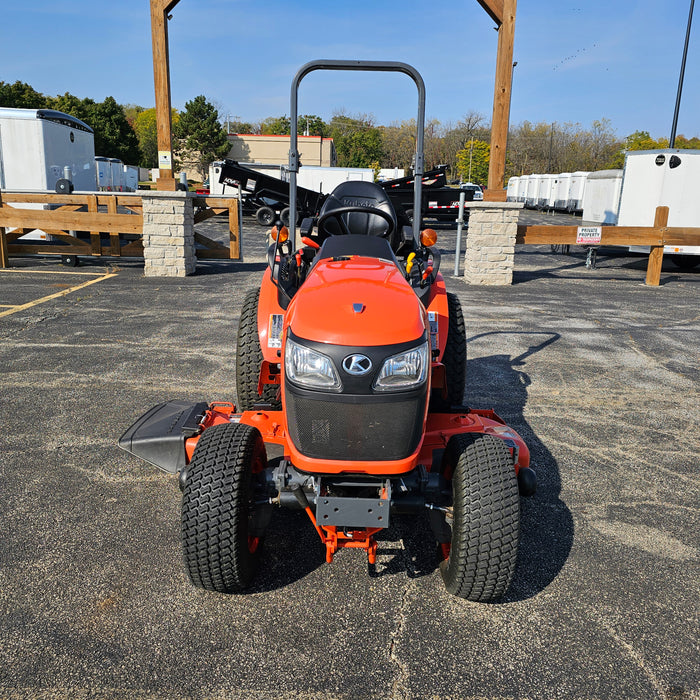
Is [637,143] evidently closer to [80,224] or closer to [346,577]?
[80,224]

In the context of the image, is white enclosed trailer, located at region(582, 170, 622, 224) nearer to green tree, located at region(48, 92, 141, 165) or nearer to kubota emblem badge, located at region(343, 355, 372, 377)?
kubota emblem badge, located at region(343, 355, 372, 377)

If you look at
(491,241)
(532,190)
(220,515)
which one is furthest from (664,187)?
(532,190)

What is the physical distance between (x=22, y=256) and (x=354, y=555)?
1297 centimetres

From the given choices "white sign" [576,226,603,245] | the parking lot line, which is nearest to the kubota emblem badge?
the parking lot line

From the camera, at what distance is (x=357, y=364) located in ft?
8.38

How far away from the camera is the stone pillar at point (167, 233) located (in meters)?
11.4

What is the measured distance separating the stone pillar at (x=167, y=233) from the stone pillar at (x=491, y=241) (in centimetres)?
517

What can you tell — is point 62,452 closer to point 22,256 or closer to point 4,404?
point 4,404

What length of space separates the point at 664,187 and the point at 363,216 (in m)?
13.5

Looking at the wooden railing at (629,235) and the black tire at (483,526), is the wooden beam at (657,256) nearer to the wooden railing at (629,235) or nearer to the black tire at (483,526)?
the wooden railing at (629,235)

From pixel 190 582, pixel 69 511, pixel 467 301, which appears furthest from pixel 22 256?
pixel 190 582

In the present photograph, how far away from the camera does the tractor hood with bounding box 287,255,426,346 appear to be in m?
2.60

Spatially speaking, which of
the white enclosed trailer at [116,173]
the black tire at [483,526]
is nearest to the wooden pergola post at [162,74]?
the black tire at [483,526]

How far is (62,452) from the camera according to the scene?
167 inches
